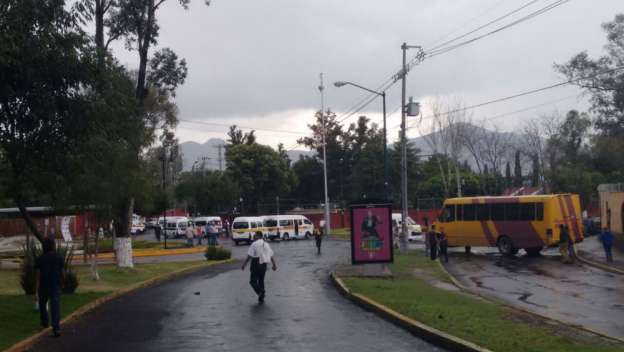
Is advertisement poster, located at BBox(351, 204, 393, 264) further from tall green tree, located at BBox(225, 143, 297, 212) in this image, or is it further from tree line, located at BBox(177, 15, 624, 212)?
tall green tree, located at BBox(225, 143, 297, 212)

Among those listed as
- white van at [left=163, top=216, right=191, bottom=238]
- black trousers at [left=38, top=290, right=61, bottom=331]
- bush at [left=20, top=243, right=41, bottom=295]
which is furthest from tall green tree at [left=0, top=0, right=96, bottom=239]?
white van at [left=163, top=216, right=191, bottom=238]

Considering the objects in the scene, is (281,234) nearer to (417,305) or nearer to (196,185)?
(196,185)

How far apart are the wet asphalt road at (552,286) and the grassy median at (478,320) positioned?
1.45m

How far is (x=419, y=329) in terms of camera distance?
1174cm

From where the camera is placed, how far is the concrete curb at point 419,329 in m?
10.2

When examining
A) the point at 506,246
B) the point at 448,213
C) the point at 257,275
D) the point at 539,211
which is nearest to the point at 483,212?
the point at 506,246

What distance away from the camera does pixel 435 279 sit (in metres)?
23.4

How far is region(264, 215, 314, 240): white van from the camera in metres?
56.9

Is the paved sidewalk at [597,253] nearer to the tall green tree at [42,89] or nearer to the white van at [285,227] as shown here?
the tall green tree at [42,89]

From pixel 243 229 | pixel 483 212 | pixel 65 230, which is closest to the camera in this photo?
pixel 65 230

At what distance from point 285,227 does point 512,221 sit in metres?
26.2

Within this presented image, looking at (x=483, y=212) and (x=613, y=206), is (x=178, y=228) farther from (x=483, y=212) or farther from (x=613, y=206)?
(x=613, y=206)

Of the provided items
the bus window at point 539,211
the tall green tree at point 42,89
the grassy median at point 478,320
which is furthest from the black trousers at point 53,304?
the bus window at point 539,211

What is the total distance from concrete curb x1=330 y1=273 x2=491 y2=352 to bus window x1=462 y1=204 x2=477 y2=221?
20533 millimetres
